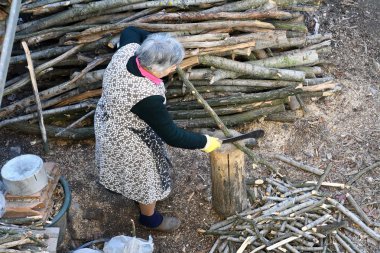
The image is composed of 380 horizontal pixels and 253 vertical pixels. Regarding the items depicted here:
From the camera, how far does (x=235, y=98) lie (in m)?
5.62

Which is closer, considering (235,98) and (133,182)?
(133,182)

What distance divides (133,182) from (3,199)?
3.37ft

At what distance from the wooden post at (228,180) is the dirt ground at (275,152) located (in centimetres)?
23

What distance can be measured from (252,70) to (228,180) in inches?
60.2

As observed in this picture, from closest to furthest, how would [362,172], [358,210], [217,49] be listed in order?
[358,210]
[362,172]
[217,49]

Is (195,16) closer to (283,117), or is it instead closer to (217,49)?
(217,49)

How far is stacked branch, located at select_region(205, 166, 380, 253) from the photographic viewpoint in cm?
453

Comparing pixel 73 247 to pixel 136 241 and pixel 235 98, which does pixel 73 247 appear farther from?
pixel 235 98

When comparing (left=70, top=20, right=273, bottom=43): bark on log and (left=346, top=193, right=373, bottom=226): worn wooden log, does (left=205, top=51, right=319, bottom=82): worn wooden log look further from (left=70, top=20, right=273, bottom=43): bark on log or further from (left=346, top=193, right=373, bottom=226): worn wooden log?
(left=346, top=193, right=373, bottom=226): worn wooden log

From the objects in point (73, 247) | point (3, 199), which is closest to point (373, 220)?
point (73, 247)

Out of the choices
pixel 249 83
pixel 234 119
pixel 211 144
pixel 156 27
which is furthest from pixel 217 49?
pixel 211 144

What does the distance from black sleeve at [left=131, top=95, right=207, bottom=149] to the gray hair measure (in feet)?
0.76

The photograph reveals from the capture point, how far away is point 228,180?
15.2 ft

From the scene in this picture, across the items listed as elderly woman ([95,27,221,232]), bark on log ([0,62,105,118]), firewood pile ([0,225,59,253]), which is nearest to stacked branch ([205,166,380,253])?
elderly woman ([95,27,221,232])
